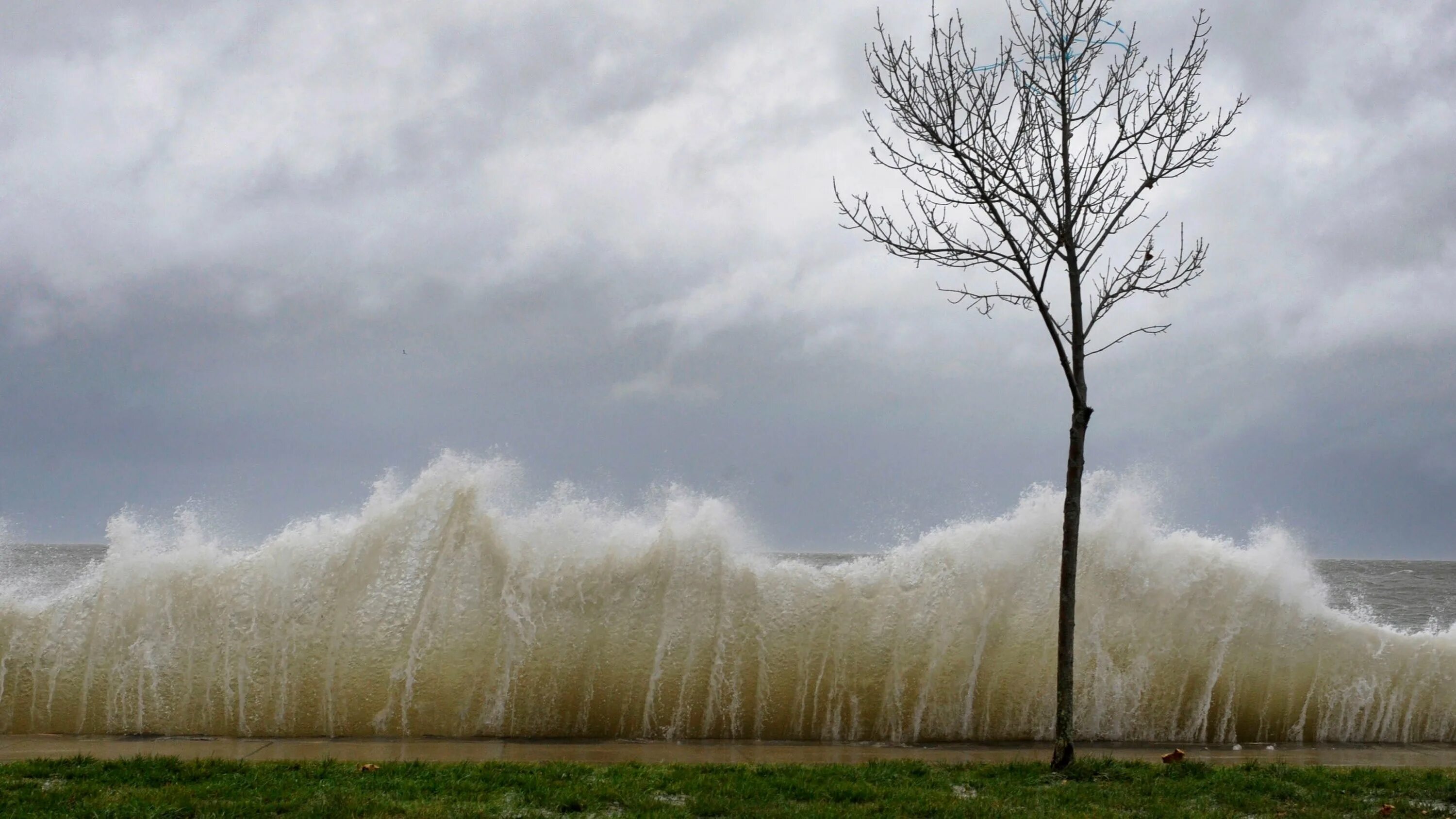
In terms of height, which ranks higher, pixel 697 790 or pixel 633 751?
pixel 697 790

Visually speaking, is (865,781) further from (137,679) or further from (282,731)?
(137,679)

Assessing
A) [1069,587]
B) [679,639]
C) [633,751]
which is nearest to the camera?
[1069,587]

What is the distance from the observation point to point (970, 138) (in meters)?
7.93

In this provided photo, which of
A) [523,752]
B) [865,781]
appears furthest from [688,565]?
[865,781]

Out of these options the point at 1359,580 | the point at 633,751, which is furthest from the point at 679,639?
the point at 1359,580

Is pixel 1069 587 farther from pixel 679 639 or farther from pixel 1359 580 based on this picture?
pixel 1359 580

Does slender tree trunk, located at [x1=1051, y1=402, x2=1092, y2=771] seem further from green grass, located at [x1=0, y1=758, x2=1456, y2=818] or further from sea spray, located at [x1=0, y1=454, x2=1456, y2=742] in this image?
sea spray, located at [x1=0, y1=454, x2=1456, y2=742]

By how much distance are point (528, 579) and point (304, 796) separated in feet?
15.3

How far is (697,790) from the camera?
261 inches

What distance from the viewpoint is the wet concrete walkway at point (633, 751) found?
8.18m

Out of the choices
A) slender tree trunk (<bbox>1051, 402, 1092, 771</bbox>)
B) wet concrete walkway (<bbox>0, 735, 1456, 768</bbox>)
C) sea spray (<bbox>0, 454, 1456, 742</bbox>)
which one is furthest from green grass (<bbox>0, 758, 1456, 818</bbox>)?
sea spray (<bbox>0, 454, 1456, 742</bbox>)

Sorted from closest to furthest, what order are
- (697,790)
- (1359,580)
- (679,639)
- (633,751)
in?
1. (697,790)
2. (633,751)
3. (679,639)
4. (1359,580)

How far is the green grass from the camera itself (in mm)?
5949

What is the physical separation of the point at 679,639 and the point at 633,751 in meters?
1.84
